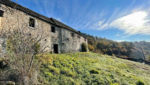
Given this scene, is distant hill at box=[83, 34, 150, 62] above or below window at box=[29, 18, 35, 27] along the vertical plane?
below

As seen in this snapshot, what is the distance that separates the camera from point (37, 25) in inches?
419

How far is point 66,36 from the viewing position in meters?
15.8

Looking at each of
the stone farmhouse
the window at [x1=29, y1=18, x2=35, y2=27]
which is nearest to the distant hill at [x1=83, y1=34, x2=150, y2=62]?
the stone farmhouse

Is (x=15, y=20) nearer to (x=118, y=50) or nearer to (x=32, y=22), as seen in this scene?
(x=32, y=22)

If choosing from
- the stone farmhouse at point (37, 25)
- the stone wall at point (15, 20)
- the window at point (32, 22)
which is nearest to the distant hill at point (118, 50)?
the stone farmhouse at point (37, 25)

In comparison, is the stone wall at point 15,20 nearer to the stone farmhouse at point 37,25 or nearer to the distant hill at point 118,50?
the stone farmhouse at point 37,25

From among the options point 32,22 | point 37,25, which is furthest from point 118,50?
point 32,22

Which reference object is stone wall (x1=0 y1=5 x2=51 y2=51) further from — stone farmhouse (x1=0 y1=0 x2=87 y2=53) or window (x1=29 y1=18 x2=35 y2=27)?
window (x1=29 y1=18 x2=35 y2=27)

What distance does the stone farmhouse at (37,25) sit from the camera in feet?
25.0

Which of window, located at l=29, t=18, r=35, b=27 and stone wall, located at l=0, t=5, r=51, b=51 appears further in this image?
window, located at l=29, t=18, r=35, b=27

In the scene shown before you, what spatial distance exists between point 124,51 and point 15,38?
60.4m

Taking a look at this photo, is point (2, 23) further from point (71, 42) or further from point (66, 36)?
point (71, 42)

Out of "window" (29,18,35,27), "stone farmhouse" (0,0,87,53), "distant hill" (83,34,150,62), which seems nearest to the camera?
"stone farmhouse" (0,0,87,53)

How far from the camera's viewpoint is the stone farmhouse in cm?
761
